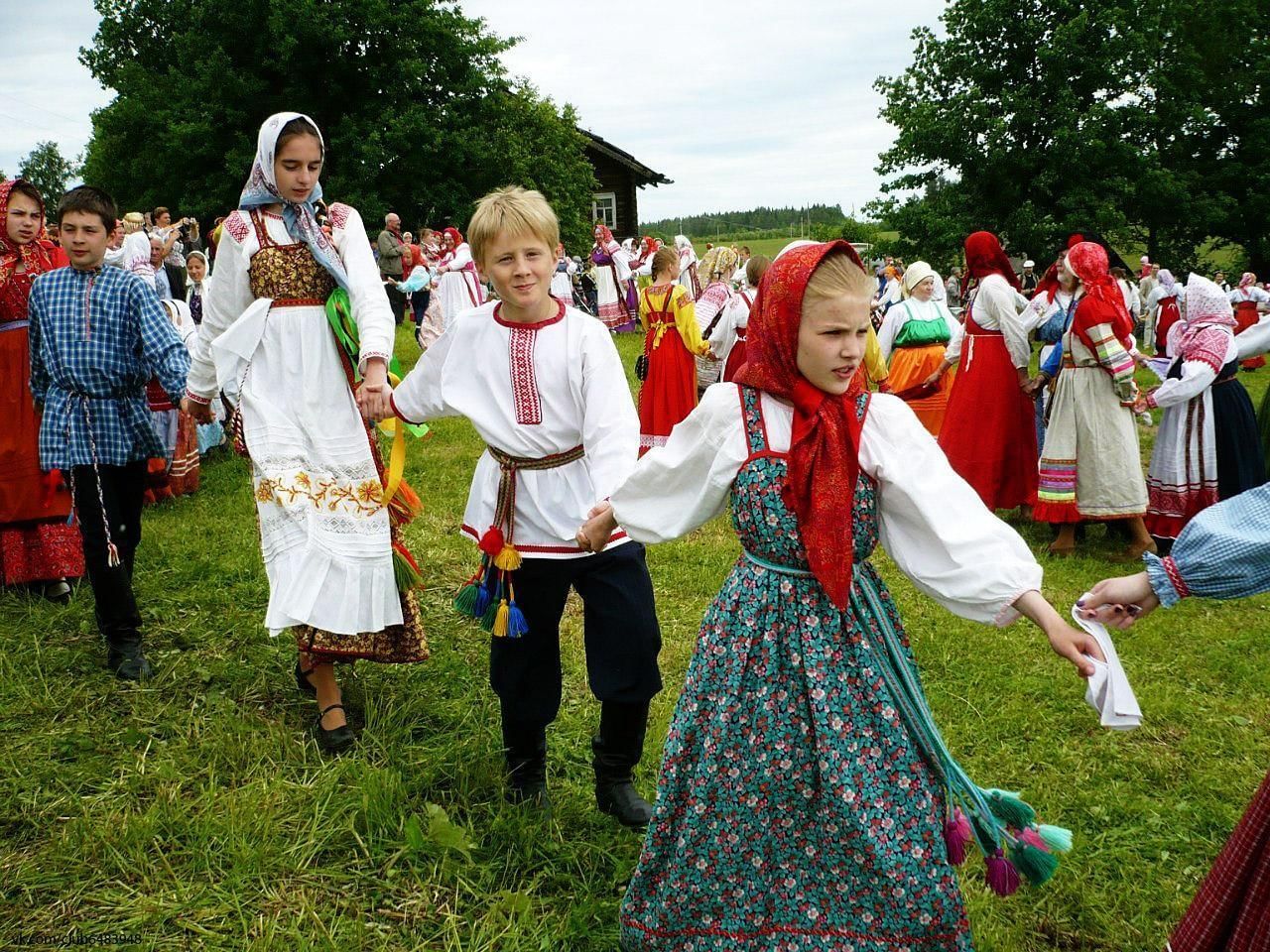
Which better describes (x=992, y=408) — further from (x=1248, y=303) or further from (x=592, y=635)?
(x=1248, y=303)

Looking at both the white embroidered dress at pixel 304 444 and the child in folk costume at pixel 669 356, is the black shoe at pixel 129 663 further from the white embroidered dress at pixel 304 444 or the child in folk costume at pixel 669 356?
the child in folk costume at pixel 669 356

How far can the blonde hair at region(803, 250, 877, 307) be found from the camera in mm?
2201

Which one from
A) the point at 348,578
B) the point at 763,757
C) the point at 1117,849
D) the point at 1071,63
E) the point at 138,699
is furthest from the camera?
the point at 1071,63

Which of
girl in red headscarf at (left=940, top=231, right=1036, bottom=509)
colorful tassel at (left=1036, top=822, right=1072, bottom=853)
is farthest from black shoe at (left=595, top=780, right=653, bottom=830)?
girl in red headscarf at (left=940, top=231, right=1036, bottom=509)

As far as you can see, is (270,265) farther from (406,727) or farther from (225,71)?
(225,71)

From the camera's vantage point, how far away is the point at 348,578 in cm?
352

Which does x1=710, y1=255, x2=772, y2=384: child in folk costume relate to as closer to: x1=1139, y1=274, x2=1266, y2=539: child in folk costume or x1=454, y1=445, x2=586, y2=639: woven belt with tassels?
x1=1139, y1=274, x2=1266, y2=539: child in folk costume

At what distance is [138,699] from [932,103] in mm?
25078

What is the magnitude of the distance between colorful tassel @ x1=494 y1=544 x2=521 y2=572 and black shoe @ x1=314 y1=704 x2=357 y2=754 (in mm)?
1098

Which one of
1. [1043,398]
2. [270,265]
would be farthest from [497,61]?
[270,265]

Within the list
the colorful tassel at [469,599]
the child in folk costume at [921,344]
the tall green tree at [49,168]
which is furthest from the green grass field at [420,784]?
the tall green tree at [49,168]

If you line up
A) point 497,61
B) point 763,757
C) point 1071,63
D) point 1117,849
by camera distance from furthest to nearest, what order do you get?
point 497,61
point 1071,63
point 1117,849
point 763,757

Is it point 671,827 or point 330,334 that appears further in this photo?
point 330,334

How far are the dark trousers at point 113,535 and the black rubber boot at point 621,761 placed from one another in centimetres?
225
